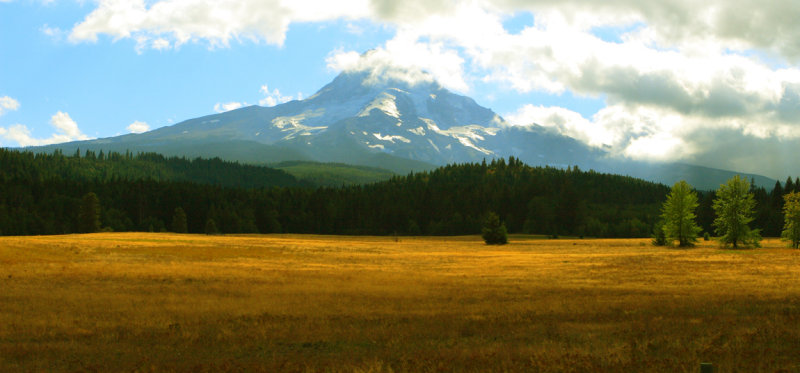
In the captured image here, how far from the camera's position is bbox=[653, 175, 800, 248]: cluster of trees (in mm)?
83250

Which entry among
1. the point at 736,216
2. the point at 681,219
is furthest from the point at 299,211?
the point at 736,216

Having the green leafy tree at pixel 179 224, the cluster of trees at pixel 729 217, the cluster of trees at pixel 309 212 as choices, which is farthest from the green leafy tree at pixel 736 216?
the green leafy tree at pixel 179 224

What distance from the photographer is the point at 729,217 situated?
279 feet

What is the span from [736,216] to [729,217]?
2.99ft

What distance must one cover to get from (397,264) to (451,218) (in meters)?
130

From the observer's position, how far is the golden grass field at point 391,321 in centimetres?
1548

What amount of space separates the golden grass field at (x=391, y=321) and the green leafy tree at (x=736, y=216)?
4681 cm

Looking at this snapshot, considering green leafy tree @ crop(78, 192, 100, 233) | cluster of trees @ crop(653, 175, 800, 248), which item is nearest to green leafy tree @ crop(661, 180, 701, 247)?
cluster of trees @ crop(653, 175, 800, 248)

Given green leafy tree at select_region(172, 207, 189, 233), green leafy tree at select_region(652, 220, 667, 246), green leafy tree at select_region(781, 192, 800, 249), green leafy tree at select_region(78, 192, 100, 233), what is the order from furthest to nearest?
green leafy tree at select_region(172, 207, 189, 233)
green leafy tree at select_region(78, 192, 100, 233)
green leafy tree at select_region(652, 220, 667, 246)
green leafy tree at select_region(781, 192, 800, 249)

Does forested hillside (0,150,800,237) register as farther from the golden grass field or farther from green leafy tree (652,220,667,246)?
the golden grass field

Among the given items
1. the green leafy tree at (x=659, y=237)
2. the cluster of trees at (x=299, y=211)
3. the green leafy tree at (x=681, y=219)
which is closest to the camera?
the green leafy tree at (x=681, y=219)

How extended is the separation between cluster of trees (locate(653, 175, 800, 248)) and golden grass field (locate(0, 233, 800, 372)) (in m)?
47.3

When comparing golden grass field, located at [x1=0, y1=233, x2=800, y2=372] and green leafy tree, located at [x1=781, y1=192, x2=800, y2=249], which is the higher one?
green leafy tree, located at [x1=781, y1=192, x2=800, y2=249]

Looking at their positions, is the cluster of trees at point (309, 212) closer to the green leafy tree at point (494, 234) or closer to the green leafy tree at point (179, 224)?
the green leafy tree at point (179, 224)
